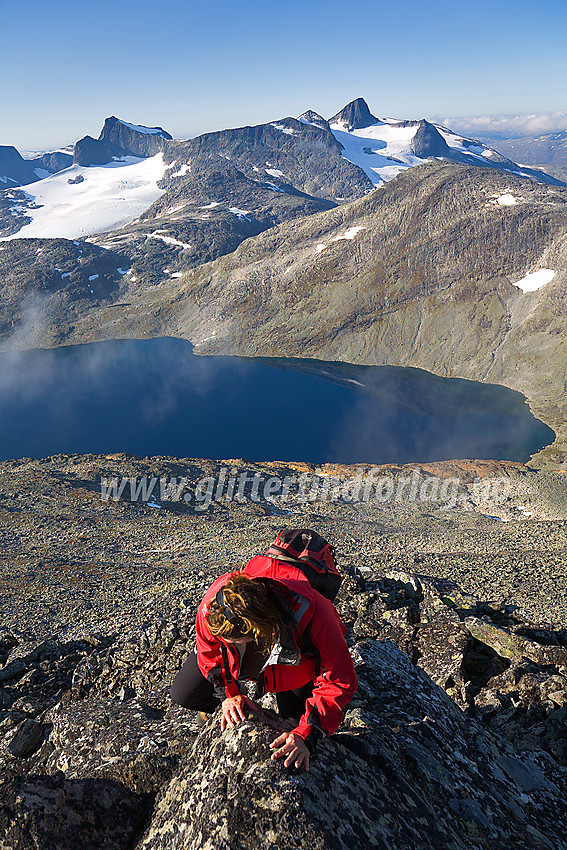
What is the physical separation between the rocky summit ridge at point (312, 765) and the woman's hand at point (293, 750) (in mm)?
98

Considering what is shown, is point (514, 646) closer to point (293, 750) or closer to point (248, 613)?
point (293, 750)

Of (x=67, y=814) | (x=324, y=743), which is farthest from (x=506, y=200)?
(x=67, y=814)

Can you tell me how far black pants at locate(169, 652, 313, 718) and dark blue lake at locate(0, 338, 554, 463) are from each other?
3164 inches

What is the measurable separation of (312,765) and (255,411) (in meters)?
109

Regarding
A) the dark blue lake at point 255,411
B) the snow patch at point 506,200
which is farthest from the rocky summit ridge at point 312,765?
the snow patch at point 506,200

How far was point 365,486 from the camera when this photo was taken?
61531 mm

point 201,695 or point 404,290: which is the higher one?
point 201,695

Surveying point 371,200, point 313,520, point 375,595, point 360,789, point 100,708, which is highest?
point 371,200

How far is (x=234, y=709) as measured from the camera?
4.81m

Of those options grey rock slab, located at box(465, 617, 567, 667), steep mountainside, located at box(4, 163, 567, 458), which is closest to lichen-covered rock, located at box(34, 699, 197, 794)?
grey rock slab, located at box(465, 617, 567, 667)

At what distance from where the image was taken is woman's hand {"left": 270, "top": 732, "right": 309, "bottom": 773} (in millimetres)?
4234

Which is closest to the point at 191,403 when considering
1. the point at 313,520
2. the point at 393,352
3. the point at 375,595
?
the point at 393,352

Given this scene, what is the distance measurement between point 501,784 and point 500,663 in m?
5.05

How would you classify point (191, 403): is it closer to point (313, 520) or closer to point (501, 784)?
point (313, 520)
